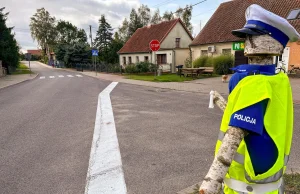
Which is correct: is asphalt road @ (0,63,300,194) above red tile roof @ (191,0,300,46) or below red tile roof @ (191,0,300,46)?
below

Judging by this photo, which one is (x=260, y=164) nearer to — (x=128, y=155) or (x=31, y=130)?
(x=128, y=155)

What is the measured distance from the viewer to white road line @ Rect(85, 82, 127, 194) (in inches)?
125

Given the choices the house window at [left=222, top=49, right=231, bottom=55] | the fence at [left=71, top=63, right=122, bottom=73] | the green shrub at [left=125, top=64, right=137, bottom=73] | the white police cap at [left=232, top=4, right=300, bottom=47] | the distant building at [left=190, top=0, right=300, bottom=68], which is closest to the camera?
the white police cap at [left=232, top=4, right=300, bottom=47]

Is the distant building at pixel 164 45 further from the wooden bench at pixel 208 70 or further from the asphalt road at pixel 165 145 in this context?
the asphalt road at pixel 165 145

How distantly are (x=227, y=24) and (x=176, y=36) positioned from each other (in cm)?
1036

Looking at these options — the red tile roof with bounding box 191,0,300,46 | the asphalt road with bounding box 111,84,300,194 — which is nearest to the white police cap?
the asphalt road with bounding box 111,84,300,194

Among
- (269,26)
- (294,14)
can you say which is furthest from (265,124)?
(294,14)

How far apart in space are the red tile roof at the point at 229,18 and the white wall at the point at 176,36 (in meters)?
7.03

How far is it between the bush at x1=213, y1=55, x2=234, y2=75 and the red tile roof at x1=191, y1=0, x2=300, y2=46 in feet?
6.32

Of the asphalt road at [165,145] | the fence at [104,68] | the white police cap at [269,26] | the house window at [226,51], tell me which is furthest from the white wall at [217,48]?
the white police cap at [269,26]

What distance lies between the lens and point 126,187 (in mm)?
3184

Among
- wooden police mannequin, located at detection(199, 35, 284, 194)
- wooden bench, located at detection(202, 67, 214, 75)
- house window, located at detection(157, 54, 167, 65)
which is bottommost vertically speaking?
wooden police mannequin, located at detection(199, 35, 284, 194)

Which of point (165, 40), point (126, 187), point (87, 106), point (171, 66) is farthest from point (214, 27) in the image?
point (126, 187)

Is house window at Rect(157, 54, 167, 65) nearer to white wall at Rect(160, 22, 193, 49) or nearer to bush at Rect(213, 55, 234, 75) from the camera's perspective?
white wall at Rect(160, 22, 193, 49)
